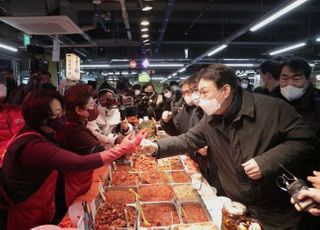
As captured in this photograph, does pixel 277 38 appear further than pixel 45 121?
Yes

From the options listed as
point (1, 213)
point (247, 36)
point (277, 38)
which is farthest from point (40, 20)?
point (277, 38)

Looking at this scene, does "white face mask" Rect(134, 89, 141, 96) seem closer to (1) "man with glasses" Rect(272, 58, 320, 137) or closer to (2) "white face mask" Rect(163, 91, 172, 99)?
(2) "white face mask" Rect(163, 91, 172, 99)

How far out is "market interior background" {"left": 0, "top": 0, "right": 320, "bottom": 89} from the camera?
21.0 ft

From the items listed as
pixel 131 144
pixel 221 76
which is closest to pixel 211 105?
pixel 221 76

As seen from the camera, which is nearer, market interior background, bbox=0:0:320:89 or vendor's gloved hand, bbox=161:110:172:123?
vendor's gloved hand, bbox=161:110:172:123

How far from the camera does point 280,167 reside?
7.62ft

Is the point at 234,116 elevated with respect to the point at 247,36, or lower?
lower

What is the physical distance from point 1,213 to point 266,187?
7.96 feet

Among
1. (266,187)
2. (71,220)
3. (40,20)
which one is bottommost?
(71,220)

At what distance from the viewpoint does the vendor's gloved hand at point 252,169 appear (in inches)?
90.0

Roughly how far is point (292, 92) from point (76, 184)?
273 centimetres

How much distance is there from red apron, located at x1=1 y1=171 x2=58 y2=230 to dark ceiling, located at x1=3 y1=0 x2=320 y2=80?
6.60 meters

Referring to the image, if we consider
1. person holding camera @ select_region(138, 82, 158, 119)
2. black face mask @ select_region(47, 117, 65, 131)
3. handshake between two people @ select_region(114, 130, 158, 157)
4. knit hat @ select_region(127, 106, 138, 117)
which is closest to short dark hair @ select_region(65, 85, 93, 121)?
black face mask @ select_region(47, 117, 65, 131)

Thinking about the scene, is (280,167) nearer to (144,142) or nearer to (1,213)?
(144,142)
